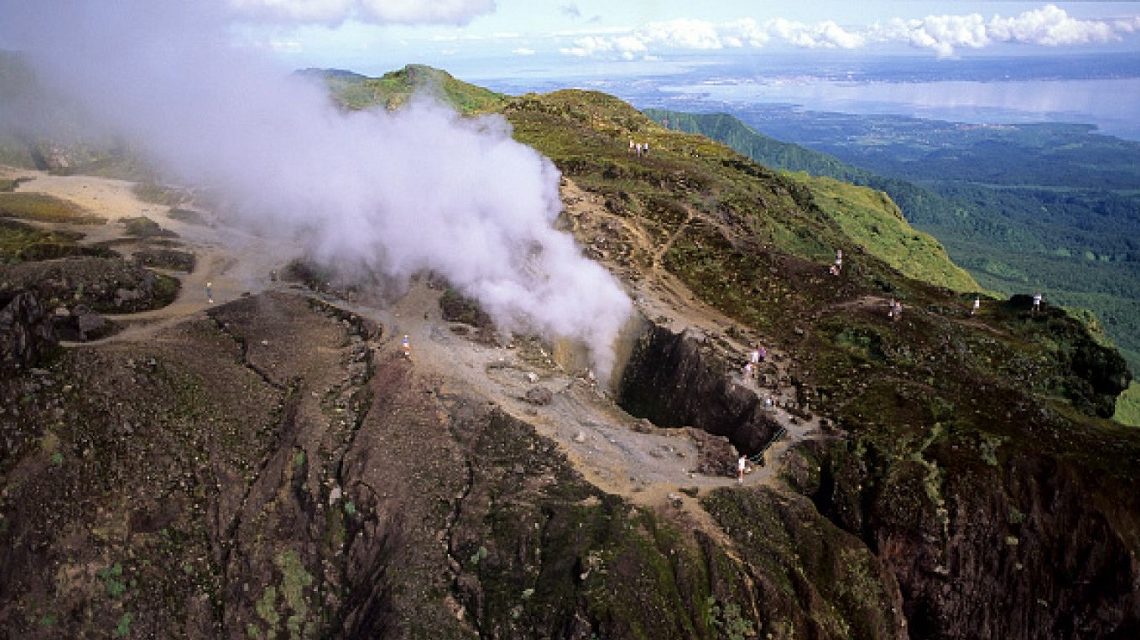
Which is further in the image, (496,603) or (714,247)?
(714,247)

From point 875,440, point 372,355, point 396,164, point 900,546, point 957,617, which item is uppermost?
point 396,164

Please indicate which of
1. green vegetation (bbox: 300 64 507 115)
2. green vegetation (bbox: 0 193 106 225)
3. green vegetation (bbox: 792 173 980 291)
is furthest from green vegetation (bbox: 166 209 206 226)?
green vegetation (bbox: 792 173 980 291)

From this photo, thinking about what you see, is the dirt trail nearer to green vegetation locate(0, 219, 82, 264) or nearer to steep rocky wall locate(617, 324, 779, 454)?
steep rocky wall locate(617, 324, 779, 454)

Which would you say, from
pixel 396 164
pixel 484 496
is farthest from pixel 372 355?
pixel 396 164

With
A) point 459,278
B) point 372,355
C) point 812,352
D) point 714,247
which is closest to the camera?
point 372,355

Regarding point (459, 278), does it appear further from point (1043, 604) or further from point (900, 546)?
point (1043, 604)

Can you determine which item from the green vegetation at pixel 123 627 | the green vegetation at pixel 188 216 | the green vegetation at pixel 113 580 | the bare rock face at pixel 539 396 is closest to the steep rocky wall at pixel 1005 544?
the bare rock face at pixel 539 396
